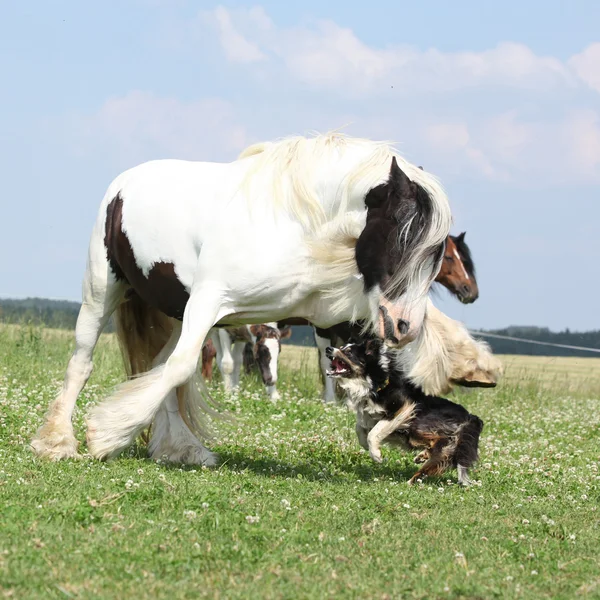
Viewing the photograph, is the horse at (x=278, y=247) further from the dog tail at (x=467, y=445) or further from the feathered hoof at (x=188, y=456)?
the dog tail at (x=467, y=445)

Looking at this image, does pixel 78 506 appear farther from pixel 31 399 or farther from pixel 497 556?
pixel 31 399

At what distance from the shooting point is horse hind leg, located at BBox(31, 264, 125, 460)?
8.42 meters

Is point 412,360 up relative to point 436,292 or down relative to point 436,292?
down

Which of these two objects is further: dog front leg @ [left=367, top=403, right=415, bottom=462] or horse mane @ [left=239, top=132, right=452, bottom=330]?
dog front leg @ [left=367, top=403, right=415, bottom=462]

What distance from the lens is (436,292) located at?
25.2ft

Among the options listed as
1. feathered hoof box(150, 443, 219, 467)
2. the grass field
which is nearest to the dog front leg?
the grass field

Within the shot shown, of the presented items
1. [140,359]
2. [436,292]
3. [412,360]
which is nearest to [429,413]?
[412,360]

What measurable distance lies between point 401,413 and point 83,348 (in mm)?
2960

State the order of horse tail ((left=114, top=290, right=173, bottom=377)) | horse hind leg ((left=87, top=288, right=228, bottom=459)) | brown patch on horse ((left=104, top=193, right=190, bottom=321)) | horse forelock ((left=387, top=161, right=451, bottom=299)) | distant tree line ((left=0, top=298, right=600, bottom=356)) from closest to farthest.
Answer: horse forelock ((left=387, top=161, right=451, bottom=299)) → horse hind leg ((left=87, top=288, right=228, bottom=459)) → brown patch on horse ((left=104, top=193, right=190, bottom=321)) → horse tail ((left=114, top=290, right=173, bottom=377)) → distant tree line ((left=0, top=298, right=600, bottom=356))

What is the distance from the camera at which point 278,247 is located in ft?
23.6

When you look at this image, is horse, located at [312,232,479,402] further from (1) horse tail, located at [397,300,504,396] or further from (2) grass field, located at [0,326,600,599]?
(1) horse tail, located at [397,300,504,396]

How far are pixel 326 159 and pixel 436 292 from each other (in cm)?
137

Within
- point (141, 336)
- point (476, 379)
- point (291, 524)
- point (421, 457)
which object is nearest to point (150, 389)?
point (141, 336)

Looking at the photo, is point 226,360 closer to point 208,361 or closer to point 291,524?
point 208,361
